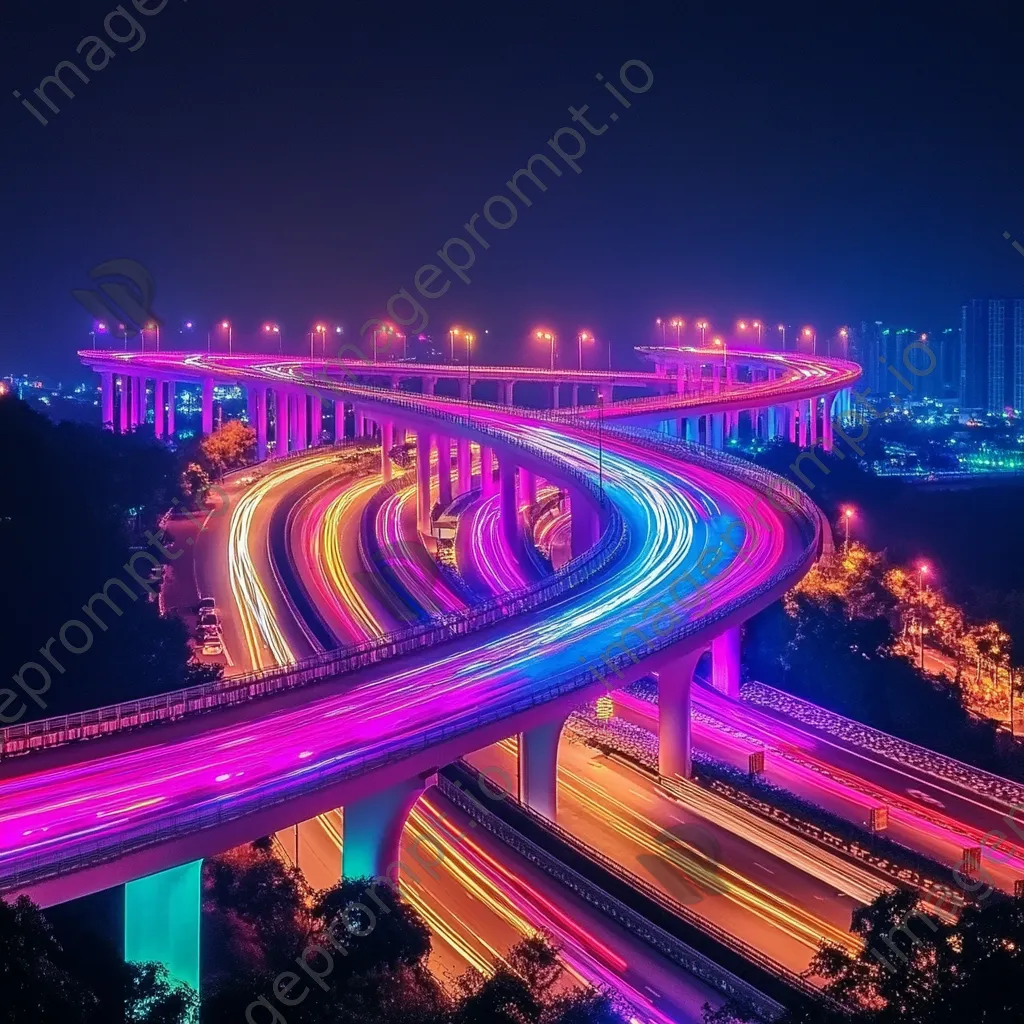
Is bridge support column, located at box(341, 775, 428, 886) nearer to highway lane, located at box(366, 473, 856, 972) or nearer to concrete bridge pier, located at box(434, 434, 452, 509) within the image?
highway lane, located at box(366, 473, 856, 972)

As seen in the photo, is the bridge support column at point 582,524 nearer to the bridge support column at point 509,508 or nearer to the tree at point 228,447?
the bridge support column at point 509,508

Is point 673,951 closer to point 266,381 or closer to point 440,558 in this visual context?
point 440,558

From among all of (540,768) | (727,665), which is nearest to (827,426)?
(727,665)

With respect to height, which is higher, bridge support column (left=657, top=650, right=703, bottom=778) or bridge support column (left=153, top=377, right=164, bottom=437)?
bridge support column (left=153, top=377, right=164, bottom=437)

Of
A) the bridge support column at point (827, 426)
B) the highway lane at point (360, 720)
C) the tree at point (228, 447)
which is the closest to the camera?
the highway lane at point (360, 720)

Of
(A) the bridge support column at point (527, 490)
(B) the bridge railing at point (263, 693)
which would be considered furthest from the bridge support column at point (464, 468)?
(B) the bridge railing at point (263, 693)

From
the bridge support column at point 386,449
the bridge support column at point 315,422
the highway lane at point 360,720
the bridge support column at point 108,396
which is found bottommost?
the highway lane at point 360,720

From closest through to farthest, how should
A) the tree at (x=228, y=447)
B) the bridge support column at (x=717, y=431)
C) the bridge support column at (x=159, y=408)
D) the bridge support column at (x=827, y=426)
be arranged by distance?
1. the tree at (x=228, y=447)
2. the bridge support column at (x=717, y=431)
3. the bridge support column at (x=827, y=426)
4. the bridge support column at (x=159, y=408)

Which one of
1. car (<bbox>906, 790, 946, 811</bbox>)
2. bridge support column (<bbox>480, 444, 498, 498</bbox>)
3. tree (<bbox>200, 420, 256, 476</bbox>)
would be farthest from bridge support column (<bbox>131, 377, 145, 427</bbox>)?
car (<bbox>906, 790, 946, 811</bbox>)
